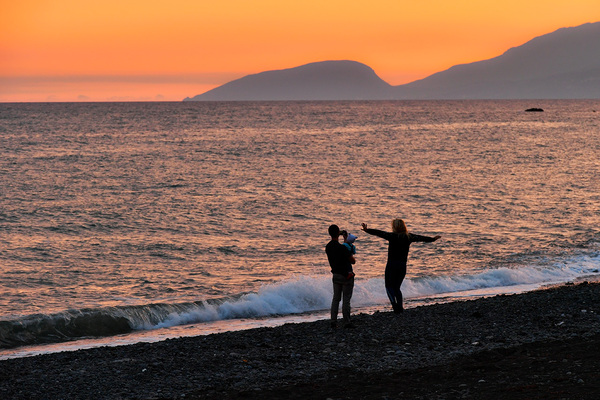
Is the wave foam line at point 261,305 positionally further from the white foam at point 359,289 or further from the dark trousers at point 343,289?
the dark trousers at point 343,289

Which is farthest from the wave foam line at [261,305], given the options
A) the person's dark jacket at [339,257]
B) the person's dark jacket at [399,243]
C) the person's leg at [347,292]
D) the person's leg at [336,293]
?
the person's dark jacket at [339,257]

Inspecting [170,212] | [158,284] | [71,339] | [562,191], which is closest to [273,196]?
[170,212]

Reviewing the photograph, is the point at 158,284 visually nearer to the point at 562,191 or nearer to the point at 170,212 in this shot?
the point at 170,212

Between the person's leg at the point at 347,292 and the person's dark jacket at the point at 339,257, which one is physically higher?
the person's dark jacket at the point at 339,257

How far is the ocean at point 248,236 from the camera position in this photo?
635 inches

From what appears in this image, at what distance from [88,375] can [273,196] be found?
26.1 metres

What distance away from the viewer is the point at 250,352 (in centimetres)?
1131

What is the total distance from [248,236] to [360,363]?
15128 millimetres

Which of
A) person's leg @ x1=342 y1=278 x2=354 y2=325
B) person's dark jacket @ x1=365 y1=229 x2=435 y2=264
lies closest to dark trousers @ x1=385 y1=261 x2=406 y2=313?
person's dark jacket @ x1=365 y1=229 x2=435 y2=264

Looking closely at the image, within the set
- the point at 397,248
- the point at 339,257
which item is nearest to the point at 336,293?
the point at 339,257

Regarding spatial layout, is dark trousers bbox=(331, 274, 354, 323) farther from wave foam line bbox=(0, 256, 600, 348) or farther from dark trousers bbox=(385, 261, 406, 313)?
wave foam line bbox=(0, 256, 600, 348)

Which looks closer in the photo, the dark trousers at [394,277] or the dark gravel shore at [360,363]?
the dark gravel shore at [360,363]

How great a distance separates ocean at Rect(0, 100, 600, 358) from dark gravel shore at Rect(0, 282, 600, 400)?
279 centimetres

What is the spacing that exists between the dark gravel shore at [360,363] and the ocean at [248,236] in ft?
9.15
